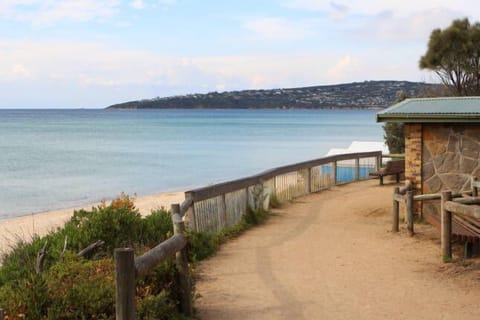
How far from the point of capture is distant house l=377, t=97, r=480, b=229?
471 inches

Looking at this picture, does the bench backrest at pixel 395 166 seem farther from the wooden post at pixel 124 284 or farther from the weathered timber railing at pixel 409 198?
the wooden post at pixel 124 284

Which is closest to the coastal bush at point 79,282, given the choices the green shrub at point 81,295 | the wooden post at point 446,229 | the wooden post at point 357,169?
the green shrub at point 81,295

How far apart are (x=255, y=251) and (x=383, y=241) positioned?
7.40 feet

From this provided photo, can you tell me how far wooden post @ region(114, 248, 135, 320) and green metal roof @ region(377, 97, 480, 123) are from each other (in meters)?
8.14

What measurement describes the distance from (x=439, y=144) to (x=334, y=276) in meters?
4.81

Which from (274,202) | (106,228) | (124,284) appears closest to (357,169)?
(274,202)

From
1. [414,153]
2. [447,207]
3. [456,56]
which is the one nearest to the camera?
[447,207]

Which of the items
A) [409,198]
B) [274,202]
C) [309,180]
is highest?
[409,198]

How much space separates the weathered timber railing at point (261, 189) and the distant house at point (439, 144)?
3.04 meters

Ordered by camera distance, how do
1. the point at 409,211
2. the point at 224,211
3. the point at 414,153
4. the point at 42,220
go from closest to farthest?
the point at 409,211 → the point at 224,211 → the point at 414,153 → the point at 42,220

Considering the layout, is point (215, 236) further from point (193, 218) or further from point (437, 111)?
point (437, 111)

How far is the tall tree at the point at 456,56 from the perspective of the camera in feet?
86.2

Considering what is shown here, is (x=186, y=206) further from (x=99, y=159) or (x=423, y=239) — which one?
(x=99, y=159)

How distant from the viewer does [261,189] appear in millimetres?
14062
